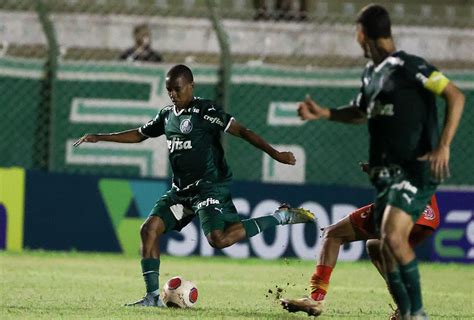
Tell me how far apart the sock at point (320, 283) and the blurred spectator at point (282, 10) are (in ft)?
25.5

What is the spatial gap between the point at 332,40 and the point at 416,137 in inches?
367

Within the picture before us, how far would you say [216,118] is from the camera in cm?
1048

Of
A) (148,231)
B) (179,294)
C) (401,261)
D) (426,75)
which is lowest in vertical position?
(179,294)

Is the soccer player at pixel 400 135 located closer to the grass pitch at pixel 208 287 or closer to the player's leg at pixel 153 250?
the grass pitch at pixel 208 287

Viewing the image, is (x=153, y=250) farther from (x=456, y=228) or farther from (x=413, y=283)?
(x=456, y=228)

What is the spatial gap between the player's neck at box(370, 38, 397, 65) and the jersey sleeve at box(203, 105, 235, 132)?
8.57ft

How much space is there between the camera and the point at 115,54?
673 inches

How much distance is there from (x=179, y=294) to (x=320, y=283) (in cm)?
129

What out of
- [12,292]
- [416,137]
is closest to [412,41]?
[12,292]

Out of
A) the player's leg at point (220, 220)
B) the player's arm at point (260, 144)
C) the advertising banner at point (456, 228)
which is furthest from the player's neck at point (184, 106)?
the advertising banner at point (456, 228)

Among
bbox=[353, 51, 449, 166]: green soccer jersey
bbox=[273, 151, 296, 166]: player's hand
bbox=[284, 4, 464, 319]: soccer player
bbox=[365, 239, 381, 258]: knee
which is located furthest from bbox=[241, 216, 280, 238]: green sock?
bbox=[353, 51, 449, 166]: green soccer jersey

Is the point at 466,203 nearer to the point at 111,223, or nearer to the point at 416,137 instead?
the point at 111,223

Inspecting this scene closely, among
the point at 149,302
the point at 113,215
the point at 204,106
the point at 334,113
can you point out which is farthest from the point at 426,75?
the point at 113,215

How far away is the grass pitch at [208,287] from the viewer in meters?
9.51
